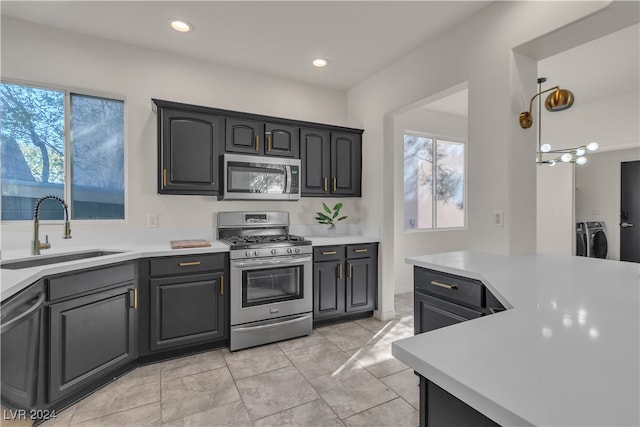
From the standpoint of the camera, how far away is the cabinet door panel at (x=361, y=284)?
3379 millimetres

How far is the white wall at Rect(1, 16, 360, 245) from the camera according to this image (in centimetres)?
258

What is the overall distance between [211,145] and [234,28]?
1.03 meters

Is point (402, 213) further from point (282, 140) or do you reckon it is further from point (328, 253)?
point (282, 140)

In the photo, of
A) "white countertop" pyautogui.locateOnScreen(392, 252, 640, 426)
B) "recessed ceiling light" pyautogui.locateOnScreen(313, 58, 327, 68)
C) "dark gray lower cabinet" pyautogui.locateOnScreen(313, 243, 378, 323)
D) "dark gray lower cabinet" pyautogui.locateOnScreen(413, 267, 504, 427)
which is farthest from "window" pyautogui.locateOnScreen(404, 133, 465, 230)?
"white countertop" pyautogui.locateOnScreen(392, 252, 640, 426)

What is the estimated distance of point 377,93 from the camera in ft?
11.6

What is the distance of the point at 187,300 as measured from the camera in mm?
2600

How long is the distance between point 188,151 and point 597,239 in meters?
6.77

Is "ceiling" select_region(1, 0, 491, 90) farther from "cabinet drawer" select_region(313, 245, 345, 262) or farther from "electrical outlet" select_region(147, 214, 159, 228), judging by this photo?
"cabinet drawer" select_region(313, 245, 345, 262)

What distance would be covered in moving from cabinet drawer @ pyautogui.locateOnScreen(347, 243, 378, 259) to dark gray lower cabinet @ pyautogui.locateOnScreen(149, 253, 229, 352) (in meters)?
1.31

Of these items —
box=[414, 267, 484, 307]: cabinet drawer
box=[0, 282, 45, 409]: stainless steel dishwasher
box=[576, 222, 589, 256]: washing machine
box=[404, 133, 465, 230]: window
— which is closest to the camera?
box=[0, 282, 45, 409]: stainless steel dishwasher

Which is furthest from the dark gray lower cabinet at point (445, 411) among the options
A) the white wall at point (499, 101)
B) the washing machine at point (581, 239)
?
the washing machine at point (581, 239)

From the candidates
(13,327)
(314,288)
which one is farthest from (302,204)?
(13,327)

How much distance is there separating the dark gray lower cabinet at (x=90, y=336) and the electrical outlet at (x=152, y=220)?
2.46ft

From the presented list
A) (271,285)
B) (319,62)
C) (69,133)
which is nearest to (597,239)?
(319,62)
